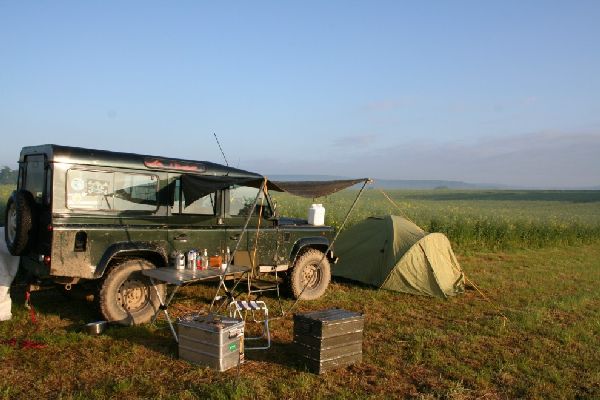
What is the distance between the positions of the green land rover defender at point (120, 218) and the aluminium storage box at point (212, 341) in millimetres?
1562

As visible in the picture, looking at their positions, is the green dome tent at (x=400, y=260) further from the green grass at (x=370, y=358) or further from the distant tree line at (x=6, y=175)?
the distant tree line at (x=6, y=175)

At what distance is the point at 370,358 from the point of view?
20.0ft

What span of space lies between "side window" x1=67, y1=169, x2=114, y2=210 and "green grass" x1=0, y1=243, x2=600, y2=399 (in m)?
1.66

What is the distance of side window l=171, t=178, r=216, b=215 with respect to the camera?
753 centimetres

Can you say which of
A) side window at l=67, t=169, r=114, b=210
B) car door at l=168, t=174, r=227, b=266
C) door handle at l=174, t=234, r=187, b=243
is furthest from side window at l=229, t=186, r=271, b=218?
side window at l=67, t=169, r=114, b=210

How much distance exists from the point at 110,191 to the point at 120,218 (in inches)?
15.7

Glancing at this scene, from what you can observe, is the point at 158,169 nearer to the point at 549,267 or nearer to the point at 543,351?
the point at 543,351

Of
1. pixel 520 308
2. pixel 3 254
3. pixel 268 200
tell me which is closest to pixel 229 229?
pixel 268 200

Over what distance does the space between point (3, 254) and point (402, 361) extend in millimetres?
5566

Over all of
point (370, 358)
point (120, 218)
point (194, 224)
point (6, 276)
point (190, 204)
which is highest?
point (190, 204)

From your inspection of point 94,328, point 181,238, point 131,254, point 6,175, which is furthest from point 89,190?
point 6,175

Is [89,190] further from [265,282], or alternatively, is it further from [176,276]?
[265,282]

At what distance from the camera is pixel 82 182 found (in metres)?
6.70

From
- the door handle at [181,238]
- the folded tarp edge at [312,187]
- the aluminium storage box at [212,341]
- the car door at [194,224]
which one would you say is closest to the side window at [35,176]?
the car door at [194,224]
